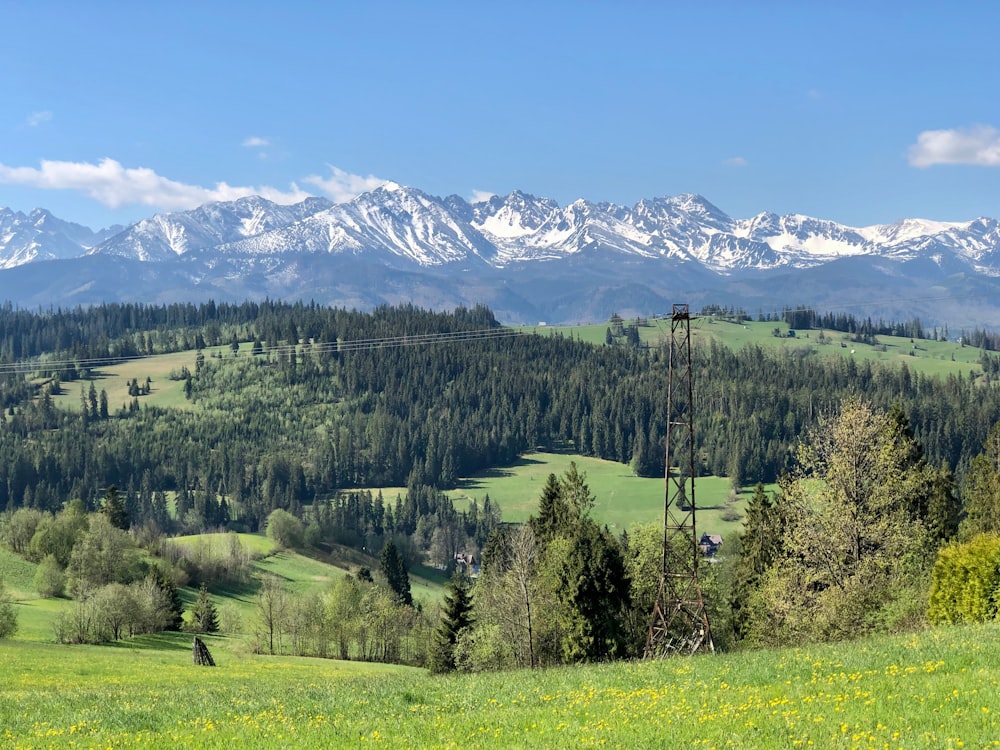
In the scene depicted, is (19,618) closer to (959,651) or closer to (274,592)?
(274,592)

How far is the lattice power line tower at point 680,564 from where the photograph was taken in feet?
151

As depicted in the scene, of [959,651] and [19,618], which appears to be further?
[19,618]

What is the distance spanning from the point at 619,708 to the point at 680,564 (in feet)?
164

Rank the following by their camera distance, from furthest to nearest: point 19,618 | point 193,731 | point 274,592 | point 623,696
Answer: point 274,592 → point 19,618 → point 623,696 → point 193,731

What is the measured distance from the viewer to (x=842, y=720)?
18891mm

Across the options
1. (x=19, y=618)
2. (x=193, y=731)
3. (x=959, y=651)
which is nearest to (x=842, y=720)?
(x=959, y=651)

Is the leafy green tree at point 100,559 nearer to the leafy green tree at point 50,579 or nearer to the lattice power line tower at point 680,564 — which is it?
the leafy green tree at point 50,579

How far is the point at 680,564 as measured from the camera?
70.9 metres

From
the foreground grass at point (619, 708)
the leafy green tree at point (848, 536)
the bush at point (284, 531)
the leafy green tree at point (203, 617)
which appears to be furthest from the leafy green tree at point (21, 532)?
the leafy green tree at point (848, 536)

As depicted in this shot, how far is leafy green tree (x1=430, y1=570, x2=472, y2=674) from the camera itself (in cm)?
7575

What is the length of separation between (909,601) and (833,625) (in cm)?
438

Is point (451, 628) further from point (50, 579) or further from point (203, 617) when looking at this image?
point (50, 579)

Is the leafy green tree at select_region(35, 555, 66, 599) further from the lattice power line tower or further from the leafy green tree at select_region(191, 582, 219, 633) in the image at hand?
the lattice power line tower

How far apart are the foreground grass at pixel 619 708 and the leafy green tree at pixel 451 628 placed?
1717 inches
